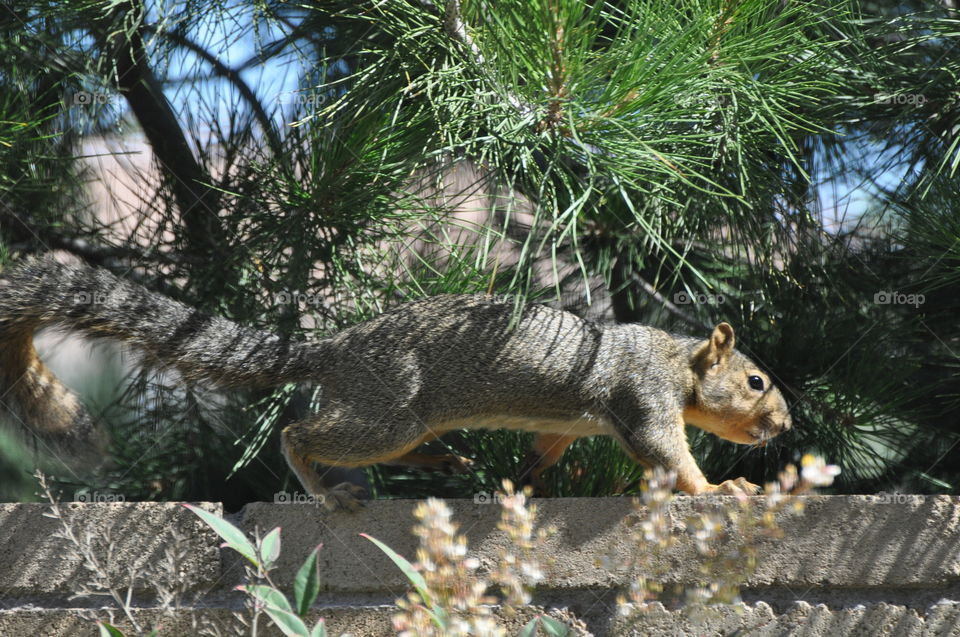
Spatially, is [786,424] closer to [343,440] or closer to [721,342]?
[721,342]

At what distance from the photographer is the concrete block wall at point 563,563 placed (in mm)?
1643

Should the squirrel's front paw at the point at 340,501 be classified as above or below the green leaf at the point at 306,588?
below

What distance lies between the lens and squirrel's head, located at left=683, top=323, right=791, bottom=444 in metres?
2.14

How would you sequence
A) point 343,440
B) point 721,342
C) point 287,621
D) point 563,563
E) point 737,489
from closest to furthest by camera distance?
point 287,621 → point 563,563 → point 737,489 → point 343,440 → point 721,342

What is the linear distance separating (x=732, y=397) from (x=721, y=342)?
122mm

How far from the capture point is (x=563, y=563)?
1.67 metres

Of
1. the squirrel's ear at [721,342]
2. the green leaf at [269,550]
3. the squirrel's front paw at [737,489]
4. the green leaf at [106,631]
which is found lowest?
the green leaf at [106,631]

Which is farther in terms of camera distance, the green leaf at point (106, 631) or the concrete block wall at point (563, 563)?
the concrete block wall at point (563, 563)

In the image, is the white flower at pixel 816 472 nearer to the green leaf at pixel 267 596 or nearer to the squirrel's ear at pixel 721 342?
the green leaf at pixel 267 596

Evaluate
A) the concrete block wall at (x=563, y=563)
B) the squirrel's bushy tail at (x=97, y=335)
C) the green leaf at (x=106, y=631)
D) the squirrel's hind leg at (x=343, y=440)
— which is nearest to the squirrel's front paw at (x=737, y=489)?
the concrete block wall at (x=563, y=563)

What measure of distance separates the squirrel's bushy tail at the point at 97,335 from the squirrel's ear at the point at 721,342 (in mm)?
826

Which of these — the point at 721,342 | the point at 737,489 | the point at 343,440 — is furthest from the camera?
the point at 721,342

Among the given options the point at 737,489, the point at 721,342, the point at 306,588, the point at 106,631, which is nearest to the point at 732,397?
the point at 721,342

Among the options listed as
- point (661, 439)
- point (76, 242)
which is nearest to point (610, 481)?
point (661, 439)
